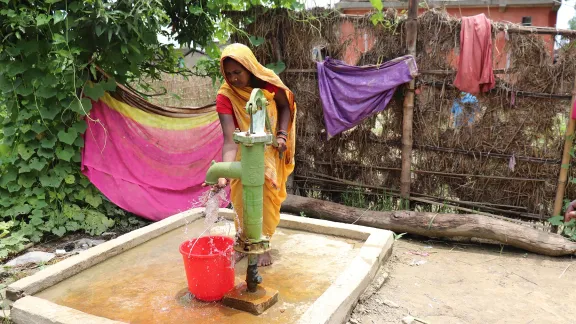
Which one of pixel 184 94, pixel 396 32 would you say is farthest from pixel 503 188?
pixel 184 94

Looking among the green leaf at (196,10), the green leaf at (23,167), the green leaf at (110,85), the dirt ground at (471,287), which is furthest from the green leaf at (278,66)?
the green leaf at (23,167)

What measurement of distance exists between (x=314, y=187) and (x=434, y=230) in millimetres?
1582

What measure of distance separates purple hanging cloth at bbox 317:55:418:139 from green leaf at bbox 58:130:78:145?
96.2 inches

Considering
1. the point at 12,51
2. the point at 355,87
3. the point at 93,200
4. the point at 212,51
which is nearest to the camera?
the point at 12,51

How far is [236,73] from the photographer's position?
107 inches

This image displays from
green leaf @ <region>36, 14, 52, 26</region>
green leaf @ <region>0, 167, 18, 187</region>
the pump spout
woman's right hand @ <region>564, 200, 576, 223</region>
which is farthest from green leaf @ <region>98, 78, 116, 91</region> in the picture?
woman's right hand @ <region>564, 200, 576, 223</region>

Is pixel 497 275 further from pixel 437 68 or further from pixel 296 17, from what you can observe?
pixel 296 17

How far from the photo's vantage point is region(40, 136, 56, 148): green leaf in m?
4.04

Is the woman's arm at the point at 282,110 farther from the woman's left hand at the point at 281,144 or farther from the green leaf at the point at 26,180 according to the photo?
the green leaf at the point at 26,180

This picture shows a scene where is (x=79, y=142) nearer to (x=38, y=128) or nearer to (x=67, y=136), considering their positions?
(x=67, y=136)

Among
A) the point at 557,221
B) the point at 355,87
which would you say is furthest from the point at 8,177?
the point at 557,221

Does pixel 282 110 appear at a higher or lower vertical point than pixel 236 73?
lower

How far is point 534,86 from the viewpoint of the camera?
4.19 m

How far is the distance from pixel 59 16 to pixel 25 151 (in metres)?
1.26
